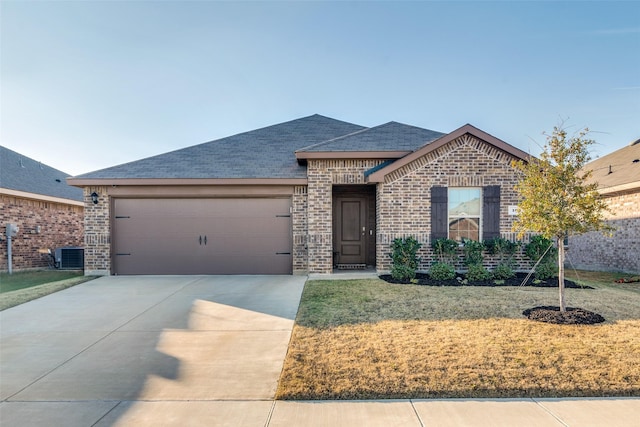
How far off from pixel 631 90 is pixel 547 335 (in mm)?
10398

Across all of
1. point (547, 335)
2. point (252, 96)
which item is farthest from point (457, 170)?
point (252, 96)

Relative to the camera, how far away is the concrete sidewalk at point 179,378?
2.79 meters

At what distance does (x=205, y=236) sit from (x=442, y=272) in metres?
6.47

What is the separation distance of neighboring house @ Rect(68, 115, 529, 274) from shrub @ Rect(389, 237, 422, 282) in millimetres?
438

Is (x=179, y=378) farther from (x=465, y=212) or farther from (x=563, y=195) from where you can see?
(x=465, y=212)

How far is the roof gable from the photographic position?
337 inches

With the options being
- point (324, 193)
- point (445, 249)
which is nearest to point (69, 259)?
point (324, 193)

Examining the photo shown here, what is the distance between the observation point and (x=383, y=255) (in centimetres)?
888

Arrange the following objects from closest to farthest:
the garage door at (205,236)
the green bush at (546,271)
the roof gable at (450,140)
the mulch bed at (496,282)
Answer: the mulch bed at (496,282)
the green bush at (546,271)
the roof gable at (450,140)
the garage door at (205,236)

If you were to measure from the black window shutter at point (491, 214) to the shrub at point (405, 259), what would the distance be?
6.12 ft

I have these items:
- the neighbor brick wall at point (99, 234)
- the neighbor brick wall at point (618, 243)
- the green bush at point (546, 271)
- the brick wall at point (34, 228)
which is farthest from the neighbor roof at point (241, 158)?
the neighbor brick wall at point (618, 243)

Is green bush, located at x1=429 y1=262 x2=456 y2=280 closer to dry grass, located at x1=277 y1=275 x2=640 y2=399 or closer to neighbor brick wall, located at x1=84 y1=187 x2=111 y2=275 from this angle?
dry grass, located at x1=277 y1=275 x2=640 y2=399

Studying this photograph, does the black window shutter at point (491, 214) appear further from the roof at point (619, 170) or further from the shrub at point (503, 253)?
the roof at point (619, 170)

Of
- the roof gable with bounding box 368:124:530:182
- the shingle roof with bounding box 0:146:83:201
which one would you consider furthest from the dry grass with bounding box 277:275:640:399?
the shingle roof with bounding box 0:146:83:201
